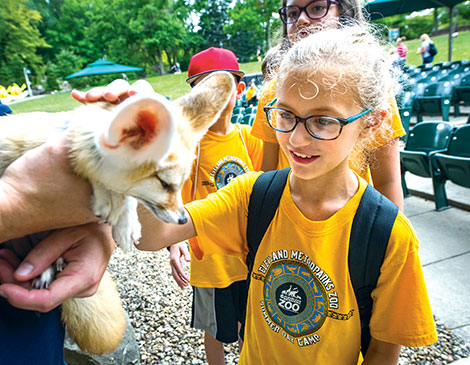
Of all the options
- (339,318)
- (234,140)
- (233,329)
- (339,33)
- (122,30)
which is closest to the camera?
(339,318)

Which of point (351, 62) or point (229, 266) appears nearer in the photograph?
point (351, 62)

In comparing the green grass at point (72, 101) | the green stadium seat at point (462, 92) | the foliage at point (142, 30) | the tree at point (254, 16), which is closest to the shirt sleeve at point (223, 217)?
the green grass at point (72, 101)

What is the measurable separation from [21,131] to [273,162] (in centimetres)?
165

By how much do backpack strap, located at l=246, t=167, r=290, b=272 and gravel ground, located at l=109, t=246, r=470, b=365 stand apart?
216cm

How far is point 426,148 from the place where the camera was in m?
5.64

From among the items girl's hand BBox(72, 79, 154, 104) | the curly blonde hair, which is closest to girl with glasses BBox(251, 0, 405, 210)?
the curly blonde hair

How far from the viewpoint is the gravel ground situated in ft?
9.38

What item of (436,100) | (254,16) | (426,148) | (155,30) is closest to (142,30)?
(155,30)

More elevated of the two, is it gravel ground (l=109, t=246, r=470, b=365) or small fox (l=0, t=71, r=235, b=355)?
small fox (l=0, t=71, r=235, b=355)

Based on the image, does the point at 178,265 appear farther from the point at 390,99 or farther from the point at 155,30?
the point at 155,30

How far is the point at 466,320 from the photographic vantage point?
306 centimetres

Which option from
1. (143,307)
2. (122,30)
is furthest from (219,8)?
(143,307)

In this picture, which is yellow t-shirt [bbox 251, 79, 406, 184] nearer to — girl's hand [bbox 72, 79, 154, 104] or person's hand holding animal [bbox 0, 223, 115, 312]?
girl's hand [bbox 72, 79, 154, 104]

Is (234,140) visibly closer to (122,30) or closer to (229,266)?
(229,266)
